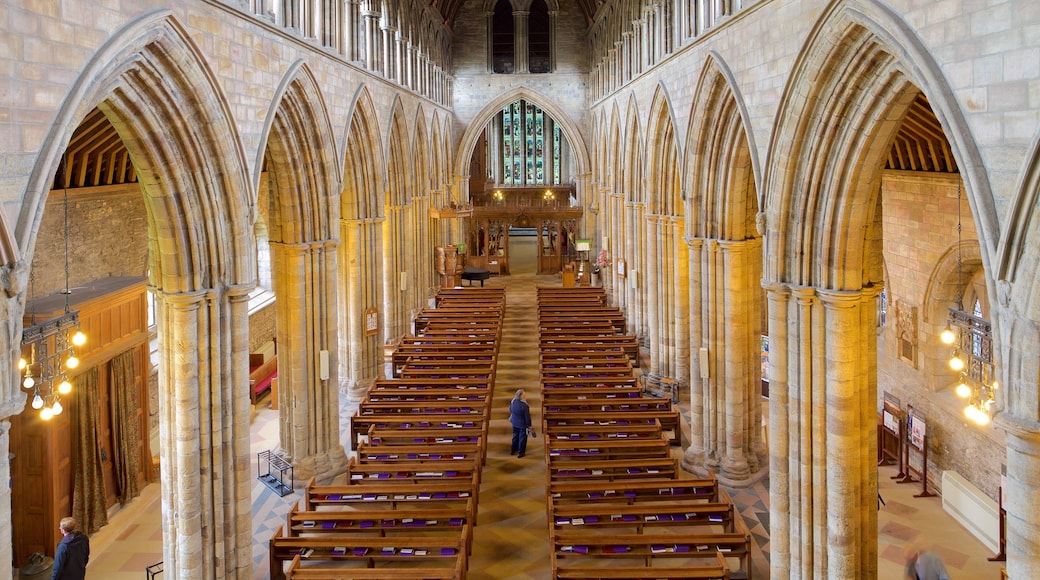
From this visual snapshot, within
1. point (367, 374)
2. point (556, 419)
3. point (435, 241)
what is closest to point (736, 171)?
point (556, 419)

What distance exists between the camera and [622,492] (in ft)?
31.2

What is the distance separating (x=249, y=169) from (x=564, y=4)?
75.6 feet

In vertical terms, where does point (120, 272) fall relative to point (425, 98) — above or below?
below

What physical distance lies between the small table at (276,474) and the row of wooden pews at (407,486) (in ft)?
1.31

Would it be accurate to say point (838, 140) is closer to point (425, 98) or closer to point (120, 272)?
point (120, 272)

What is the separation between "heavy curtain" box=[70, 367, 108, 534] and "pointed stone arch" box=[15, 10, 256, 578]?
2588 mm

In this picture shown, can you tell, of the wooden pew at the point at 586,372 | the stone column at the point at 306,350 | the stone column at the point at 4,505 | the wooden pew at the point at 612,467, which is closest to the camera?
the stone column at the point at 4,505

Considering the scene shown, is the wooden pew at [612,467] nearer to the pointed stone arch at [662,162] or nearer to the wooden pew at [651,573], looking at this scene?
the wooden pew at [651,573]

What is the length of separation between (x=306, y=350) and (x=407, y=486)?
10.5 ft

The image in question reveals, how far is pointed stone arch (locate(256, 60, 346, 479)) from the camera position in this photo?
1117 cm

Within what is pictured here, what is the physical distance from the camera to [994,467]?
10266 millimetres

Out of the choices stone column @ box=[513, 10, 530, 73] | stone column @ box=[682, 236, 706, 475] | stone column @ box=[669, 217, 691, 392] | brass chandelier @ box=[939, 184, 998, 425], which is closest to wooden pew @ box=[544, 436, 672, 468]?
stone column @ box=[682, 236, 706, 475]

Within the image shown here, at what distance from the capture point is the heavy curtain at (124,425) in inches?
424

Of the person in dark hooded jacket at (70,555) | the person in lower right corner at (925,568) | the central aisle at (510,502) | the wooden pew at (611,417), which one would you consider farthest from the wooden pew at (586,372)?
the person in dark hooded jacket at (70,555)
